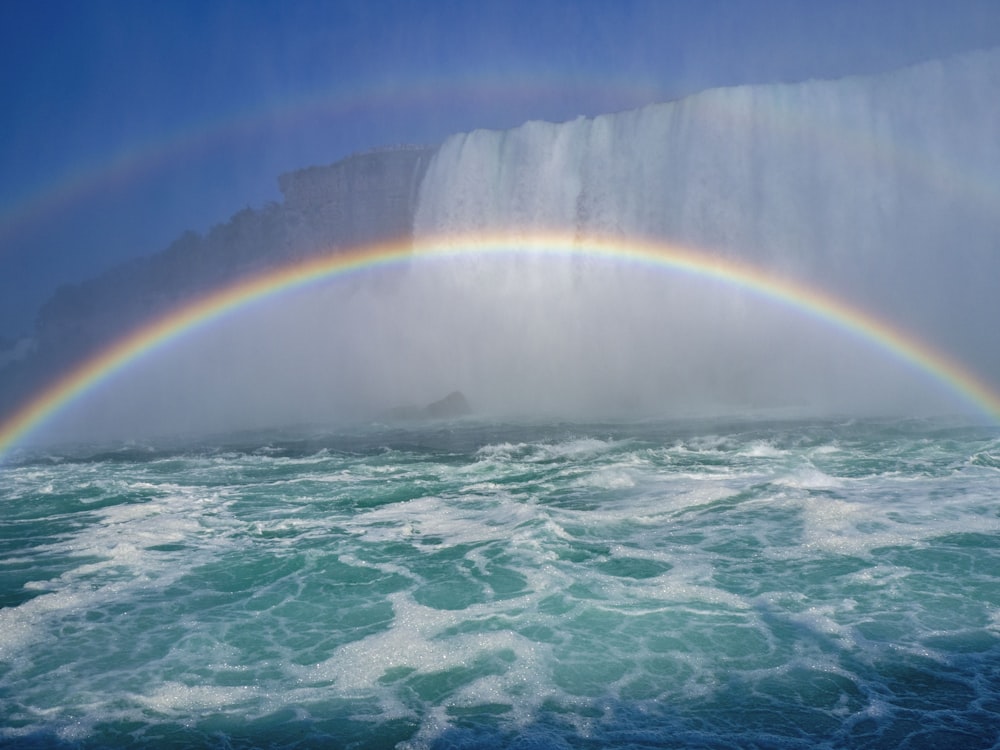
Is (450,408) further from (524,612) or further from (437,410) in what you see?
(524,612)

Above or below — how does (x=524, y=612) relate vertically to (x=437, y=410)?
below

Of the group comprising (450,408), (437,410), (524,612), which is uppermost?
(450,408)

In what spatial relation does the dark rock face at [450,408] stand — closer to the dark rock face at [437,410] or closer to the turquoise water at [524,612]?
the dark rock face at [437,410]

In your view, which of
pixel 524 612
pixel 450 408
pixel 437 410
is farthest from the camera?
pixel 450 408

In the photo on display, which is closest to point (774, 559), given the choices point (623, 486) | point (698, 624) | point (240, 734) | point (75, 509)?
point (698, 624)

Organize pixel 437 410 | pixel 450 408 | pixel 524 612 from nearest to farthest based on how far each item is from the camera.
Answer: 1. pixel 524 612
2. pixel 437 410
3. pixel 450 408

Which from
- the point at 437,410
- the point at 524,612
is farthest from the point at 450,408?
the point at 524,612

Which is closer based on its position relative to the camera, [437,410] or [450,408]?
[437,410]

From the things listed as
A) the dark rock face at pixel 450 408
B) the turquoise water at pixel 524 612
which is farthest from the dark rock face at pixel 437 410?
the turquoise water at pixel 524 612

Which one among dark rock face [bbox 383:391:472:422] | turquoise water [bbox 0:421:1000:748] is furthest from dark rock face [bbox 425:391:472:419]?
turquoise water [bbox 0:421:1000:748]

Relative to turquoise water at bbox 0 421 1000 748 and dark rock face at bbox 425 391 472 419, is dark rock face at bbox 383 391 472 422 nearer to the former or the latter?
dark rock face at bbox 425 391 472 419
